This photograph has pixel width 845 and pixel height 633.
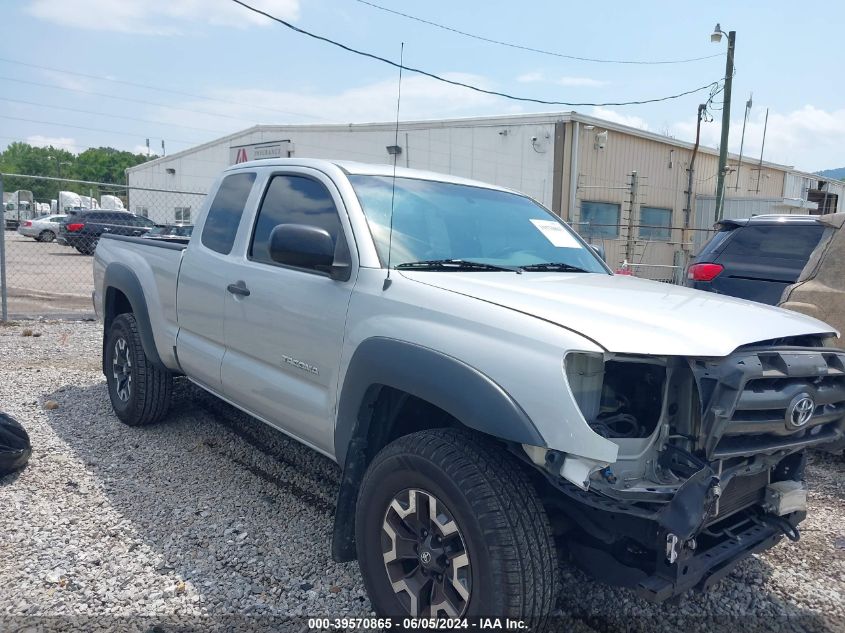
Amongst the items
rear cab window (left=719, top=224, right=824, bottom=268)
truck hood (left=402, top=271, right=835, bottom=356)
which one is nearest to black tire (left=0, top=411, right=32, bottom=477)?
truck hood (left=402, top=271, right=835, bottom=356)

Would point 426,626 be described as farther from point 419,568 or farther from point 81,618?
point 81,618

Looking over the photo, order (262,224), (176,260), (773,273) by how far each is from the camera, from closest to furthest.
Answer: (262,224) < (176,260) < (773,273)

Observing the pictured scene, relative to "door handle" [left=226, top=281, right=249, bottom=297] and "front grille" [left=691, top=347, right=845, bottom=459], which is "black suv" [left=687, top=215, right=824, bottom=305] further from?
"door handle" [left=226, top=281, right=249, bottom=297]

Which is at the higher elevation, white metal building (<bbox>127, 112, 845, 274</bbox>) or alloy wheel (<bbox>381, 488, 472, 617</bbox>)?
white metal building (<bbox>127, 112, 845, 274</bbox>)

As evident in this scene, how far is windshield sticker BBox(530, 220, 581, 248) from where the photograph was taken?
153 inches

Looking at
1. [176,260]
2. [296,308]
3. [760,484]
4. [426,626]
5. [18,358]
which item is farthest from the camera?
[18,358]

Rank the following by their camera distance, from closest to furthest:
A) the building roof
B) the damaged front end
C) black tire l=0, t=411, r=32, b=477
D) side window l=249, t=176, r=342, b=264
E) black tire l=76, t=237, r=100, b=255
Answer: the damaged front end → side window l=249, t=176, r=342, b=264 → black tire l=0, t=411, r=32, b=477 → the building roof → black tire l=76, t=237, r=100, b=255

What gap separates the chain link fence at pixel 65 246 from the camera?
34.8 ft

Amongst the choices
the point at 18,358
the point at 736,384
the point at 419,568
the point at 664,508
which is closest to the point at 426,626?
the point at 419,568

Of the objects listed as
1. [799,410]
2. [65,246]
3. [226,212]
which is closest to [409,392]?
[799,410]

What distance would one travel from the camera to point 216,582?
124 inches

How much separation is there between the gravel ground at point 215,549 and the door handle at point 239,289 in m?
1.25

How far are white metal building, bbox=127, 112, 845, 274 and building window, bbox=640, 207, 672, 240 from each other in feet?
0.11

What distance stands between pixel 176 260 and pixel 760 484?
3.74 m
